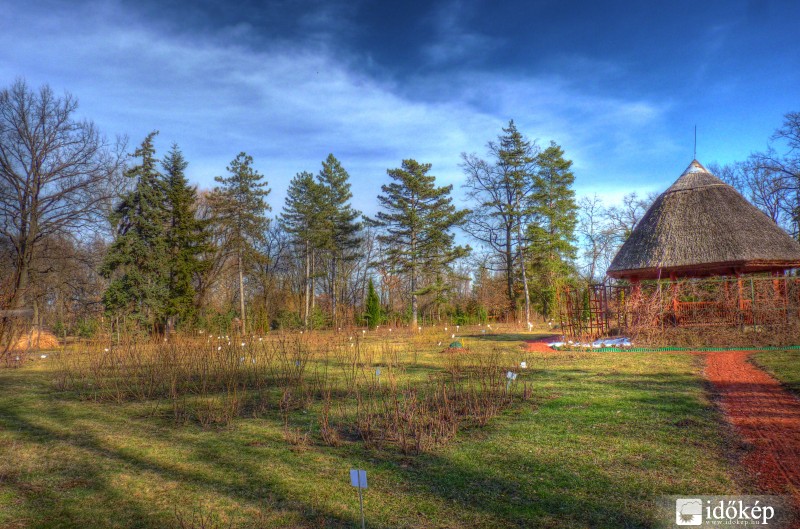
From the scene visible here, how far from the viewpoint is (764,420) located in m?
5.61

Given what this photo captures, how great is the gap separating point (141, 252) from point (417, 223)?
15388mm

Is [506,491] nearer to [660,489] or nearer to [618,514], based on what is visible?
[618,514]

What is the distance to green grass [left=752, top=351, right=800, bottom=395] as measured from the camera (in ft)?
25.3

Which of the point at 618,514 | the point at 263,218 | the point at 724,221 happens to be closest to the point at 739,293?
the point at 724,221

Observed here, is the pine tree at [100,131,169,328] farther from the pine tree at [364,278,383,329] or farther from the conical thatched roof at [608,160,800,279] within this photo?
the conical thatched roof at [608,160,800,279]

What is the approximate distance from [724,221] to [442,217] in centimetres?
1713

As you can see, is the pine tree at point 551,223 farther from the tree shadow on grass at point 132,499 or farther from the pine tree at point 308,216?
the tree shadow on grass at point 132,499

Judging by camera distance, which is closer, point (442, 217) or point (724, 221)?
point (724, 221)

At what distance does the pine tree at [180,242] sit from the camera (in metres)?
23.7

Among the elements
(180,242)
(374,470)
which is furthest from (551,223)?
(374,470)

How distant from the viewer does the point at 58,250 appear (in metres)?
22.8

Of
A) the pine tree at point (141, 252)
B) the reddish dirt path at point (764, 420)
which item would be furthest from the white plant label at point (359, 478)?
the pine tree at point (141, 252)

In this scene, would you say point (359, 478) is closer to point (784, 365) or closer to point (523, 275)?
point (784, 365)

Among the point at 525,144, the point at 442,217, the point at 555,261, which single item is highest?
the point at 525,144
